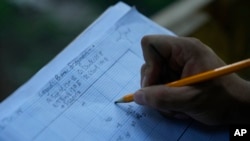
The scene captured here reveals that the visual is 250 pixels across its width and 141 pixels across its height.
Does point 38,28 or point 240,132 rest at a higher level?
point 38,28

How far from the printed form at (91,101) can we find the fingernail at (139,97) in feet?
0.11

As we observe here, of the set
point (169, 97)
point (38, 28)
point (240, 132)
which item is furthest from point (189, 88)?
point (38, 28)

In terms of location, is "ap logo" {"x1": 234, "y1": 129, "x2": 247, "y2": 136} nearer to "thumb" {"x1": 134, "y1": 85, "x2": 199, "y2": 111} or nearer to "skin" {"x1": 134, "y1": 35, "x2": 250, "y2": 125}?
"skin" {"x1": 134, "y1": 35, "x2": 250, "y2": 125}

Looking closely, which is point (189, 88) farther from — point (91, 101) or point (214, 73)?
point (91, 101)

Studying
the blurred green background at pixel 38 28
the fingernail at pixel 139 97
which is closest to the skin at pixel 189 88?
the fingernail at pixel 139 97

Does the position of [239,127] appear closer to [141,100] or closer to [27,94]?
[141,100]

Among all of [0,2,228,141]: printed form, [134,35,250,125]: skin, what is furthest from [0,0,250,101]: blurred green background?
[134,35,250,125]: skin

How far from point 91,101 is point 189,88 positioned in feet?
0.55

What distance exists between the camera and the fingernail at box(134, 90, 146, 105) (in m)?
0.57

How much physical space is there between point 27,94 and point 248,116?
0.37 meters

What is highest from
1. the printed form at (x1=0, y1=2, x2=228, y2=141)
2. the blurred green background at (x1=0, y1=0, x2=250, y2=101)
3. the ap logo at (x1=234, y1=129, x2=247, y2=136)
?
the blurred green background at (x1=0, y1=0, x2=250, y2=101)

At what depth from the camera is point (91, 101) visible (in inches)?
23.8

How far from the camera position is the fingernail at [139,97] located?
565mm

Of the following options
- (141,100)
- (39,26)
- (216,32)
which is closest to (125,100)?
(141,100)
